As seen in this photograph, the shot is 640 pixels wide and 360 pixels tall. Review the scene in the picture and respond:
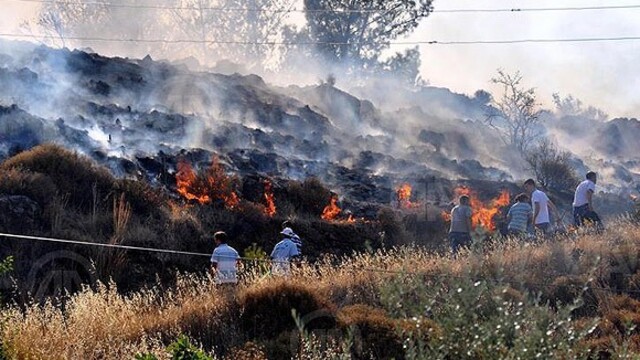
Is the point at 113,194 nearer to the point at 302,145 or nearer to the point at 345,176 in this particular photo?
the point at 345,176

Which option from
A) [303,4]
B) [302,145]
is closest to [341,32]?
[303,4]

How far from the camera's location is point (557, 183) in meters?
36.7

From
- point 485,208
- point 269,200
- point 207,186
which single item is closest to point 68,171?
point 207,186

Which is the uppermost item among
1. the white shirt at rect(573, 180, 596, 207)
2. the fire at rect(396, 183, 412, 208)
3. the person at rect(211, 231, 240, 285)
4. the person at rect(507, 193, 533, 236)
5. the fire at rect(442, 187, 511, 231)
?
the fire at rect(396, 183, 412, 208)

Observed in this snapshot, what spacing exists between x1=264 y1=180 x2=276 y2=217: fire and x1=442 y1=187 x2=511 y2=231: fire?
543 centimetres

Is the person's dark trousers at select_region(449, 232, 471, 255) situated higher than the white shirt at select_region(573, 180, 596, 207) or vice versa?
the white shirt at select_region(573, 180, 596, 207)

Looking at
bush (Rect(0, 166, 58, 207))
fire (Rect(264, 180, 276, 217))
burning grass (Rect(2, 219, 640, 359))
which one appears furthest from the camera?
fire (Rect(264, 180, 276, 217))

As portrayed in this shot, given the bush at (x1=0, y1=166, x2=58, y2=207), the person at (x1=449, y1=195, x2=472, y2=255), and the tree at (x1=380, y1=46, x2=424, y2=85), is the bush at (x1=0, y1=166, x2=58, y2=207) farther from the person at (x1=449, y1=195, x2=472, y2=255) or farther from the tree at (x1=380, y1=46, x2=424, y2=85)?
the tree at (x1=380, y1=46, x2=424, y2=85)

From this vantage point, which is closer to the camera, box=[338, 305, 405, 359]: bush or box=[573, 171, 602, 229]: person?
box=[338, 305, 405, 359]: bush

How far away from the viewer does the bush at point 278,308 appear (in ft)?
36.5

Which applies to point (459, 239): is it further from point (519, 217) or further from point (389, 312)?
point (389, 312)

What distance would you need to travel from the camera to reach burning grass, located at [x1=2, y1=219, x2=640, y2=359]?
24.7 ft

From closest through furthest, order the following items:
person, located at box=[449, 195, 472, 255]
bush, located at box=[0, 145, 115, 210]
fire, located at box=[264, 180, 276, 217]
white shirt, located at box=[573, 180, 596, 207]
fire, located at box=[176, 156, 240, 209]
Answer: person, located at box=[449, 195, 472, 255] → white shirt, located at box=[573, 180, 596, 207] → bush, located at box=[0, 145, 115, 210] → fire, located at box=[176, 156, 240, 209] → fire, located at box=[264, 180, 276, 217]

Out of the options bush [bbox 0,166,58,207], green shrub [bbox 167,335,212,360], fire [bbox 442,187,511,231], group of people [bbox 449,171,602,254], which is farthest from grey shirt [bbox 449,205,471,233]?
green shrub [bbox 167,335,212,360]
